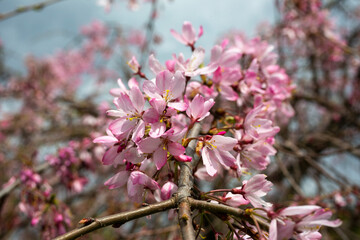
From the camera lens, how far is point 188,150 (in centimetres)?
92

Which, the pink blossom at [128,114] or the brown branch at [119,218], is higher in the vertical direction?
the pink blossom at [128,114]

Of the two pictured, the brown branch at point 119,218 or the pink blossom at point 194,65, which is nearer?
the brown branch at point 119,218

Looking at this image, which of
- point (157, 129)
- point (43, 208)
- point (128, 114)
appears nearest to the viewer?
point (157, 129)

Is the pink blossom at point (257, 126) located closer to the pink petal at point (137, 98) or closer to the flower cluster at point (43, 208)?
the pink petal at point (137, 98)

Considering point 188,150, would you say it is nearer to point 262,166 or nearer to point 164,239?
point 262,166

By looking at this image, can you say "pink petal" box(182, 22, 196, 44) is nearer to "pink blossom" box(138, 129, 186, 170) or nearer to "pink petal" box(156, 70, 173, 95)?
"pink petal" box(156, 70, 173, 95)

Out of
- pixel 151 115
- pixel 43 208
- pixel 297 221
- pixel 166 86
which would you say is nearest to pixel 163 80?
pixel 166 86

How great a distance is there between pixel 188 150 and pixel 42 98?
248 inches

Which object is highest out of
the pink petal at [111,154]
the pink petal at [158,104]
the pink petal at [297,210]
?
the pink petal at [158,104]

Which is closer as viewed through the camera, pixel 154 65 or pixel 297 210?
pixel 297 210

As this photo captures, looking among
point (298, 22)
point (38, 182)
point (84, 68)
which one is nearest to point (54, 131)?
point (38, 182)

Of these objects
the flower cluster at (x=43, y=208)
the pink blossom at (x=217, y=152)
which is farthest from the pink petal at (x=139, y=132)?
the flower cluster at (x=43, y=208)

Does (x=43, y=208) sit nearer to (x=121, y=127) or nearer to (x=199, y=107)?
(x=121, y=127)

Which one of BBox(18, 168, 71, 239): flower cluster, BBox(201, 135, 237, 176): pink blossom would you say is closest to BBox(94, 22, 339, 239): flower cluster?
BBox(201, 135, 237, 176): pink blossom
